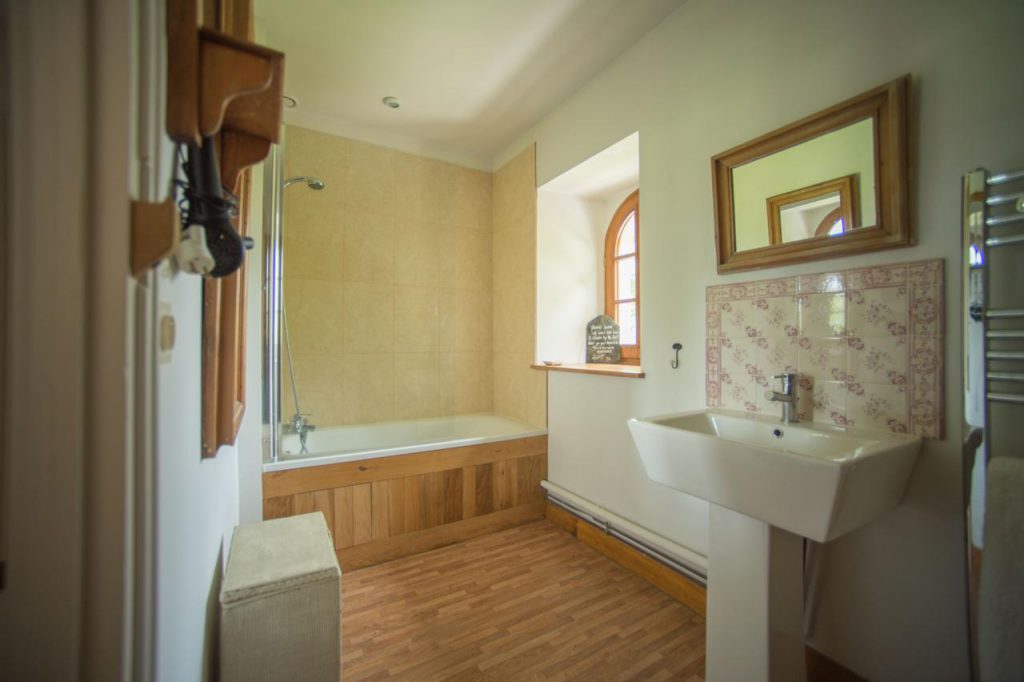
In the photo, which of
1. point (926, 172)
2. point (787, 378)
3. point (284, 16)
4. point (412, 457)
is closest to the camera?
point (926, 172)

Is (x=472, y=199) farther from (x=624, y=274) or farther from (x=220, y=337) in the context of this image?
(x=220, y=337)

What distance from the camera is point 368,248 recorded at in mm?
2883

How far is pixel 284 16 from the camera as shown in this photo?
6.09ft

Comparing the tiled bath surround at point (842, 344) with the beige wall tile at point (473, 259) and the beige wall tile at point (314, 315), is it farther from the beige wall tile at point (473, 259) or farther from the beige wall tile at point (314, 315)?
the beige wall tile at point (314, 315)

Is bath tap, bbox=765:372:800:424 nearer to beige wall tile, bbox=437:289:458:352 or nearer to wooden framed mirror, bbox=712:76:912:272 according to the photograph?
wooden framed mirror, bbox=712:76:912:272

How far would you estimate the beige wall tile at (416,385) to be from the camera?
300 centimetres

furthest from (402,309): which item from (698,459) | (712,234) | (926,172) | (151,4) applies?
(926,172)

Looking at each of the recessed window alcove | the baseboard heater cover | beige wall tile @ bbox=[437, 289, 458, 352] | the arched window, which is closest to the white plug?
the baseboard heater cover

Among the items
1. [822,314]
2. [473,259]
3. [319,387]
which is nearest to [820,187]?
[822,314]

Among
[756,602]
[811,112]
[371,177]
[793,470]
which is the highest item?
[371,177]

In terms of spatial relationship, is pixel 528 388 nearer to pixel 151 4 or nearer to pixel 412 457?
pixel 412 457

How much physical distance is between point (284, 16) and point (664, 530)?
289 centimetres

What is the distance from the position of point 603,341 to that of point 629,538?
4.03ft

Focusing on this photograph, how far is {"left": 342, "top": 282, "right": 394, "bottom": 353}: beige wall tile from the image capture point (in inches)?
111
